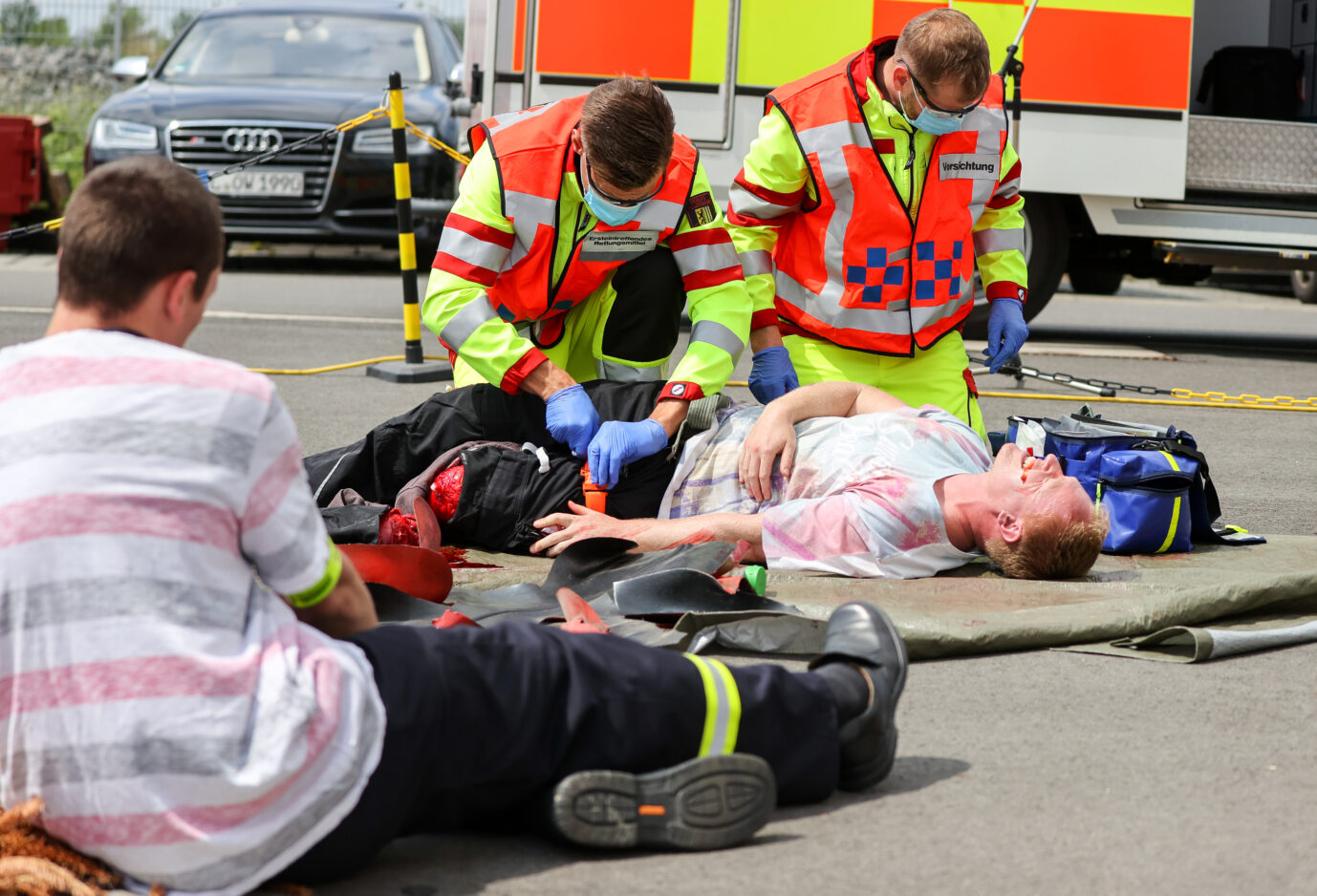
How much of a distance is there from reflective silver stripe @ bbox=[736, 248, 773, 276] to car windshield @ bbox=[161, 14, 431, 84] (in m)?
7.25

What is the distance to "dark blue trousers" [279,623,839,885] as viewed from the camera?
75.4 inches

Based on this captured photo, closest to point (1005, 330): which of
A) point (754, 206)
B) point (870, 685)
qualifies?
point (754, 206)

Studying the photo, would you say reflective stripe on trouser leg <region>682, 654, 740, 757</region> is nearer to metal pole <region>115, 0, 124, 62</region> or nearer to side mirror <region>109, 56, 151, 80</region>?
side mirror <region>109, 56, 151, 80</region>

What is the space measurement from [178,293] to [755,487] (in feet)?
6.86

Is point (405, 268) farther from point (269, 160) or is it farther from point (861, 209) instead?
point (269, 160)

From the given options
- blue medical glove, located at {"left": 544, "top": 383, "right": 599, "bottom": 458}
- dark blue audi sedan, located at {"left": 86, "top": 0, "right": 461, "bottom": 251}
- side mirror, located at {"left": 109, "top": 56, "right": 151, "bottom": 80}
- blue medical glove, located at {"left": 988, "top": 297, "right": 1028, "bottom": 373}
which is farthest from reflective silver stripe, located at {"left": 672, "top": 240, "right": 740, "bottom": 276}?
side mirror, located at {"left": 109, "top": 56, "right": 151, "bottom": 80}

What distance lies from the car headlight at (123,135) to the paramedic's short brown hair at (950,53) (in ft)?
26.1

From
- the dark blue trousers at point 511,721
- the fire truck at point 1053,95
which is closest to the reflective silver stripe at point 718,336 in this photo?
the dark blue trousers at point 511,721

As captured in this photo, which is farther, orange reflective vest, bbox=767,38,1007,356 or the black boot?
orange reflective vest, bbox=767,38,1007,356

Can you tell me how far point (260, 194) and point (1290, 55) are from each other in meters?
7.05

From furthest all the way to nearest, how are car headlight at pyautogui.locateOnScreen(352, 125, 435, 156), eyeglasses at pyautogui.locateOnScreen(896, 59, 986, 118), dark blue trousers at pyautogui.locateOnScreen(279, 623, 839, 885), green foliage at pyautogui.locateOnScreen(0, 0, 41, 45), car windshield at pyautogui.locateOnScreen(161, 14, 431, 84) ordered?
1. green foliage at pyautogui.locateOnScreen(0, 0, 41, 45)
2. car windshield at pyautogui.locateOnScreen(161, 14, 431, 84)
3. car headlight at pyautogui.locateOnScreen(352, 125, 435, 156)
4. eyeglasses at pyautogui.locateOnScreen(896, 59, 986, 118)
5. dark blue trousers at pyautogui.locateOnScreen(279, 623, 839, 885)

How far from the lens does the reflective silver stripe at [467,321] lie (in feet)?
13.1

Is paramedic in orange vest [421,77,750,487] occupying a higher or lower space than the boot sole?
higher

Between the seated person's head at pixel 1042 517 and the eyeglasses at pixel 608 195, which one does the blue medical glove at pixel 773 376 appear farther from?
the seated person's head at pixel 1042 517
